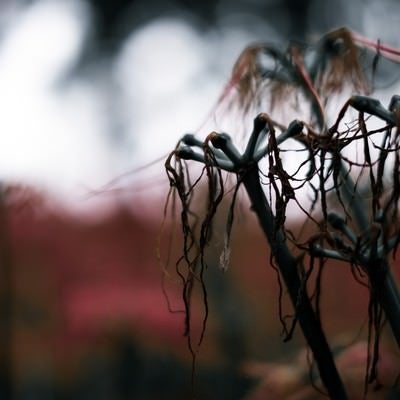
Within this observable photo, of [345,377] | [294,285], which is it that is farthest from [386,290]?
[345,377]

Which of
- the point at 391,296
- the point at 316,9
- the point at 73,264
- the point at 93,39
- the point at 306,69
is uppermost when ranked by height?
the point at 93,39

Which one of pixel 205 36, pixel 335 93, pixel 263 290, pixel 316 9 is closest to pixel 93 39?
pixel 205 36

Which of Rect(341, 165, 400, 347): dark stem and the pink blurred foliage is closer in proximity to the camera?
Rect(341, 165, 400, 347): dark stem

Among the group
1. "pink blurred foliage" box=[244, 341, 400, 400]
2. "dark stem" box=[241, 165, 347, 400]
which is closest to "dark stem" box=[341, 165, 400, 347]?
"dark stem" box=[241, 165, 347, 400]

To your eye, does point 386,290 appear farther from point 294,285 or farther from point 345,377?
point 345,377

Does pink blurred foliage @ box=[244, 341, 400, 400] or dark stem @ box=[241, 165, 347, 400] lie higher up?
dark stem @ box=[241, 165, 347, 400]

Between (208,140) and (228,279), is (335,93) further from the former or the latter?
(228,279)

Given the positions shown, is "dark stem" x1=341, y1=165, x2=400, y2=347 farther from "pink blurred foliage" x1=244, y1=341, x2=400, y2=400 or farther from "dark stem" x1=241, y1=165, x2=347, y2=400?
"pink blurred foliage" x1=244, y1=341, x2=400, y2=400

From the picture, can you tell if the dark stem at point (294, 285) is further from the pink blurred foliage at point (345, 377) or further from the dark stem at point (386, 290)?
the pink blurred foliage at point (345, 377)

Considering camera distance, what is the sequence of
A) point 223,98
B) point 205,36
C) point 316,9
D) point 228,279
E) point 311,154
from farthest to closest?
point 205,36 → point 316,9 → point 228,279 → point 223,98 → point 311,154
